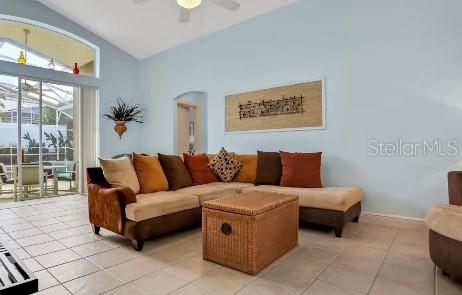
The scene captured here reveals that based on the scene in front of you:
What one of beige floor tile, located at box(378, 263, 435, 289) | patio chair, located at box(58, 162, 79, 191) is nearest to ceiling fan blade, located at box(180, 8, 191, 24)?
beige floor tile, located at box(378, 263, 435, 289)

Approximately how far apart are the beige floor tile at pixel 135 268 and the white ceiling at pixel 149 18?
12.5 ft

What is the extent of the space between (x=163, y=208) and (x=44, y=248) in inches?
46.8

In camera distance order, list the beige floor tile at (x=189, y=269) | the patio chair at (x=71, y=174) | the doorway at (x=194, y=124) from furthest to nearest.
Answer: the doorway at (x=194, y=124) < the patio chair at (x=71, y=174) < the beige floor tile at (x=189, y=269)

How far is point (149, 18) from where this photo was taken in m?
4.99

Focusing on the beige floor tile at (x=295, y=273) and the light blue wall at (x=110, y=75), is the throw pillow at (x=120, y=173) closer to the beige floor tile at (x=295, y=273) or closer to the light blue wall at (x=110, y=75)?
the beige floor tile at (x=295, y=273)

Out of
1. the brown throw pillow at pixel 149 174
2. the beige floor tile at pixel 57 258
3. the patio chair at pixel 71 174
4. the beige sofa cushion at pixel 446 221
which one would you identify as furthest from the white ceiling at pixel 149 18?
the beige floor tile at pixel 57 258

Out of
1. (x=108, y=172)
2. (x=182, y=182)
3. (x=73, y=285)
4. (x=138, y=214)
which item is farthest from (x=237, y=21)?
(x=73, y=285)

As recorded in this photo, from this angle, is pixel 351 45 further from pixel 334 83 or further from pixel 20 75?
pixel 20 75

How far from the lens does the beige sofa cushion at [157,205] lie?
249 centimetres

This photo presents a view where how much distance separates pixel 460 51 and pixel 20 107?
6.71 metres

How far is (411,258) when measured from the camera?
91.0 inches

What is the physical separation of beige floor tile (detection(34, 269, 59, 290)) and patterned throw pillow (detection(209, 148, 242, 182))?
2424 millimetres

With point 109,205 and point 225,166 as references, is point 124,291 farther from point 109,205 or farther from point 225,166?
point 225,166

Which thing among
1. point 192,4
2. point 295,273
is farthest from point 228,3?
point 295,273
